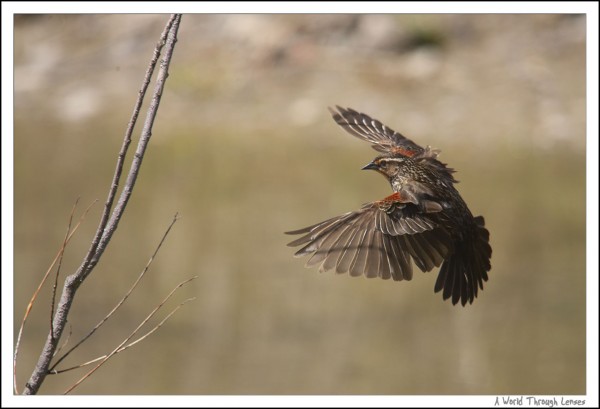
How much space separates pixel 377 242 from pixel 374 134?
81 cm

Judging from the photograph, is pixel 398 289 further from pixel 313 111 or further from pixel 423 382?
pixel 313 111

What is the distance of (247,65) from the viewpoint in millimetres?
8672

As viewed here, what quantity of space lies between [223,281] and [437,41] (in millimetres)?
3136

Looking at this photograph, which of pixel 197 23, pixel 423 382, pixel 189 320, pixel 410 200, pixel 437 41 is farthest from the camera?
pixel 437 41

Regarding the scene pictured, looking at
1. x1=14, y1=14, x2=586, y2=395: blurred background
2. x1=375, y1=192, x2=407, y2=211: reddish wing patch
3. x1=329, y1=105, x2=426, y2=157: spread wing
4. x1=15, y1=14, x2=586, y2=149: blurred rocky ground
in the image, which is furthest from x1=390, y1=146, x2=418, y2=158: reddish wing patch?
x1=15, y1=14, x2=586, y2=149: blurred rocky ground

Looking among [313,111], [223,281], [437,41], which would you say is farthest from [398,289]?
[437,41]

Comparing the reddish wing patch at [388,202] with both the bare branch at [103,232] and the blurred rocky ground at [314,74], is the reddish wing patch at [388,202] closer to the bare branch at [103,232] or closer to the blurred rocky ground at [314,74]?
the bare branch at [103,232]

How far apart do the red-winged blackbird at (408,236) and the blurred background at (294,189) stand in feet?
8.34

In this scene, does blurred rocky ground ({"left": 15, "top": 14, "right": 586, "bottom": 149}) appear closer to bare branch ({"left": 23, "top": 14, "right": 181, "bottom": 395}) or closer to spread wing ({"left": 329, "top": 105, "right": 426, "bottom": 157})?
spread wing ({"left": 329, "top": 105, "right": 426, "bottom": 157})

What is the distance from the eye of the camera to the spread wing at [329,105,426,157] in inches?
151

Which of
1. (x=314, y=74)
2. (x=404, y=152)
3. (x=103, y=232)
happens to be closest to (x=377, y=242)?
(x=404, y=152)

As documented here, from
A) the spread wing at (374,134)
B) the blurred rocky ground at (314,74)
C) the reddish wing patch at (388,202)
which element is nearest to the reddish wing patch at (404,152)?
the spread wing at (374,134)

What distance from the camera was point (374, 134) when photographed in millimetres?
3971

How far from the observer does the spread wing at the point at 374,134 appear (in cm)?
384
